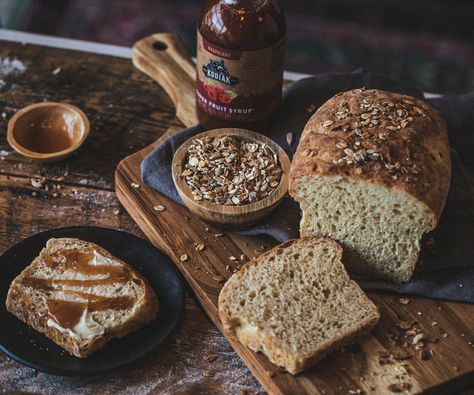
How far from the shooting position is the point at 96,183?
2998 mm

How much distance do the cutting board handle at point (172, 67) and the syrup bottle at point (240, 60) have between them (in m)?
0.31

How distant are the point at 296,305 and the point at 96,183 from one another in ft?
3.66

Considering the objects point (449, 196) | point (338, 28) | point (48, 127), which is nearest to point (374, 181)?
point (449, 196)

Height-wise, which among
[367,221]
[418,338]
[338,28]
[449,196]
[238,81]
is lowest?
[338,28]

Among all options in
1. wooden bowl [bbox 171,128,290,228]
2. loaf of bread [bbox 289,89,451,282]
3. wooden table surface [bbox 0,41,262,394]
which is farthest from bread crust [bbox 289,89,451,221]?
wooden table surface [bbox 0,41,262,394]

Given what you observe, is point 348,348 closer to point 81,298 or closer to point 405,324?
point 405,324

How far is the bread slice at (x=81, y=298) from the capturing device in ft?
7.39

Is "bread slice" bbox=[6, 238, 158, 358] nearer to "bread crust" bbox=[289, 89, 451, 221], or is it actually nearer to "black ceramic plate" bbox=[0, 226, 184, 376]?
"black ceramic plate" bbox=[0, 226, 184, 376]

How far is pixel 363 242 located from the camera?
2518 mm

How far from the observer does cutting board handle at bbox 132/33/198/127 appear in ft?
10.9

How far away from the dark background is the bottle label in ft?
7.80

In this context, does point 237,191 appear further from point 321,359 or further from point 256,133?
point 321,359

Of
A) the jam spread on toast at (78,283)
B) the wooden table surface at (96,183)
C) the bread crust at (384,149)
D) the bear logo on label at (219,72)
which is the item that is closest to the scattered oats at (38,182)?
the wooden table surface at (96,183)

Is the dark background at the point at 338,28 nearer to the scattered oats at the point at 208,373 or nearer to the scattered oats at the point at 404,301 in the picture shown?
the scattered oats at the point at 404,301
